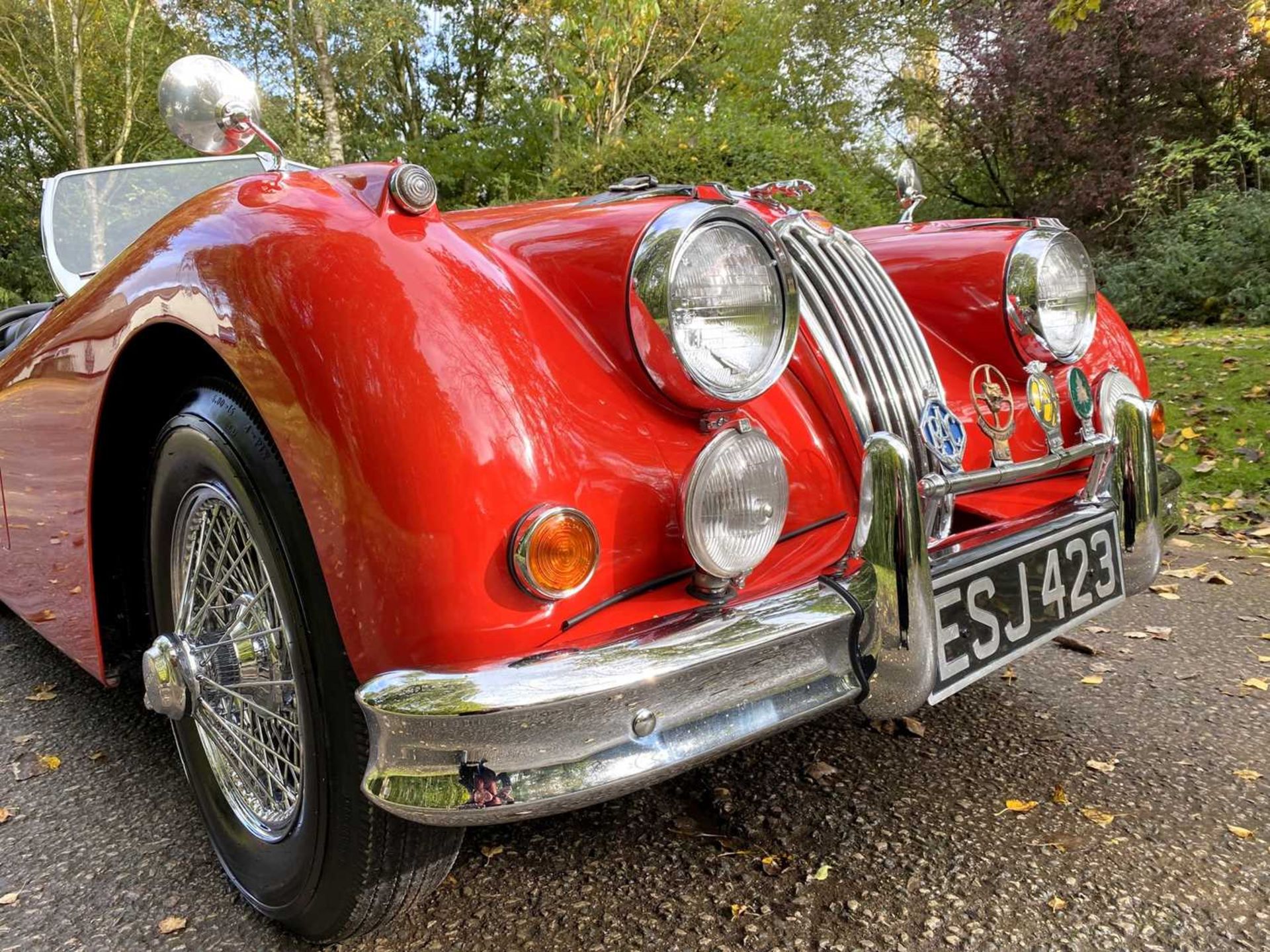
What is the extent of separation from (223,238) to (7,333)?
2475 mm

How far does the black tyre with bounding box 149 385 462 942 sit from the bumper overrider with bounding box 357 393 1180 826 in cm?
20

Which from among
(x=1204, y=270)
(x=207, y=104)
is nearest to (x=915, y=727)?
(x=207, y=104)

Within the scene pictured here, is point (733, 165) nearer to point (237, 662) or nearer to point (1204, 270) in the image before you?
point (1204, 270)

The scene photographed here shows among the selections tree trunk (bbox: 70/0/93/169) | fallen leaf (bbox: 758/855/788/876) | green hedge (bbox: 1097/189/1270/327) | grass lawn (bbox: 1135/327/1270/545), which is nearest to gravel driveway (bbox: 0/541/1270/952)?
fallen leaf (bbox: 758/855/788/876)

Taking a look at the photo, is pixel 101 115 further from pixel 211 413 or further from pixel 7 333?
pixel 211 413

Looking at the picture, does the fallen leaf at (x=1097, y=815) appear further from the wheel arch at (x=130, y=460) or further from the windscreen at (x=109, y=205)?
the windscreen at (x=109, y=205)

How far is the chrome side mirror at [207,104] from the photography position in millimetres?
1749

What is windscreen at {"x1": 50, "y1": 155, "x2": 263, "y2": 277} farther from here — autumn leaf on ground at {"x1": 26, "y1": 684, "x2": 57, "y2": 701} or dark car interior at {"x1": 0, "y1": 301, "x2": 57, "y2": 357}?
autumn leaf on ground at {"x1": 26, "y1": 684, "x2": 57, "y2": 701}

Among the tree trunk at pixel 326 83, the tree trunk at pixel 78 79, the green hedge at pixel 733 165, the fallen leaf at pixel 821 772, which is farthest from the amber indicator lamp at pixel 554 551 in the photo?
the tree trunk at pixel 78 79

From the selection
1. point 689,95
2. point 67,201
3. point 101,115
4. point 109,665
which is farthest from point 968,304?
point 101,115

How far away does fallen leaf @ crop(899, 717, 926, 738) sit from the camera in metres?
2.16

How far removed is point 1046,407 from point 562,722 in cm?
136

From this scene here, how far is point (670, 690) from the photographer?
46.8 inches

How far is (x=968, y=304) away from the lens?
7.16 ft
